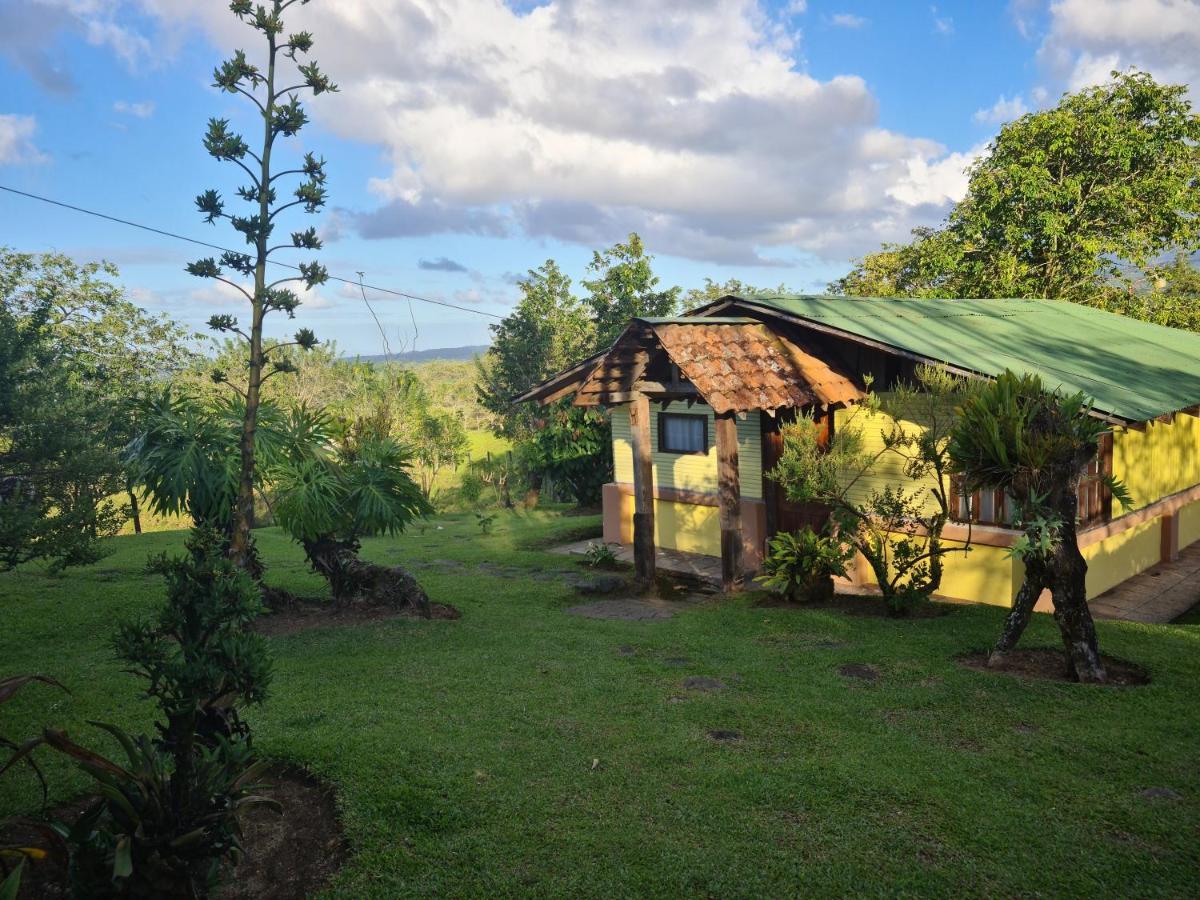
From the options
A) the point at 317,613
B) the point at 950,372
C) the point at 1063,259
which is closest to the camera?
the point at 950,372

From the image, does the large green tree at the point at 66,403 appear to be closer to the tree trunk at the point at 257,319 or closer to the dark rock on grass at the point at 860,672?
the tree trunk at the point at 257,319

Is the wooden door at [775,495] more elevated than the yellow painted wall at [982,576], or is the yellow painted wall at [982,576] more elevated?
the wooden door at [775,495]

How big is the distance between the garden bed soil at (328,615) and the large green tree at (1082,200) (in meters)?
20.8

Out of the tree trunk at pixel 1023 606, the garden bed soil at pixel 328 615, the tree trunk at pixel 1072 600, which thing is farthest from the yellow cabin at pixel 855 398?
the garden bed soil at pixel 328 615

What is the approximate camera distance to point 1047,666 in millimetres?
8625

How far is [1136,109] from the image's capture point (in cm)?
2319

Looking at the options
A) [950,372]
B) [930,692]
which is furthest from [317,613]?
[950,372]

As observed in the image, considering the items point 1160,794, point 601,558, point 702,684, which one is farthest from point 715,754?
point 601,558

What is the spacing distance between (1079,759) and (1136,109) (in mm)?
23587

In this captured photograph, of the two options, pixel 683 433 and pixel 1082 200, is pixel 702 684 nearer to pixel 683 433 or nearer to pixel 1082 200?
pixel 683 433

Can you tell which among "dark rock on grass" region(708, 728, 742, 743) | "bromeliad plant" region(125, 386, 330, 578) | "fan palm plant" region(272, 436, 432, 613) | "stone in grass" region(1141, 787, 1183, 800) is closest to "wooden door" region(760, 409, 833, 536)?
"fan palm plant" region(272, 436, 432, 613)

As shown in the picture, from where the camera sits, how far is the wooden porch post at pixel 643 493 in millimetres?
13258

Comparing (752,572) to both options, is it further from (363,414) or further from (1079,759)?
(363,414)

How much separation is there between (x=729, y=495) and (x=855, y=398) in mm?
2593
